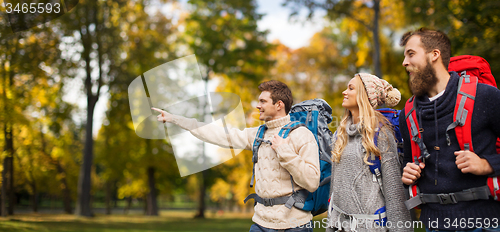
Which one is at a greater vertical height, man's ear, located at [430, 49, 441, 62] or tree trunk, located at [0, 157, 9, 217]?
man's ear, located at [430, 49, 441, 62]

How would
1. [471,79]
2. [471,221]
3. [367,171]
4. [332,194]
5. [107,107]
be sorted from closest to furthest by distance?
[471,221]
[471,79]
[367,171]
[332,194]
[107,107]

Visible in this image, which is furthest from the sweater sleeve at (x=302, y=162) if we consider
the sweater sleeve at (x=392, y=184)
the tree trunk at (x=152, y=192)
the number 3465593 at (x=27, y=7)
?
the tree trunk at (x=152, y=192)

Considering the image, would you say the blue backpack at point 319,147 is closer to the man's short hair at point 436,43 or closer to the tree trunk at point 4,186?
the man's short hair at point 436,43

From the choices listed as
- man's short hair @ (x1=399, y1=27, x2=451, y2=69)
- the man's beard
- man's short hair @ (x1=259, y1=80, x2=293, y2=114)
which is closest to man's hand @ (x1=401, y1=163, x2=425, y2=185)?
the man's beard

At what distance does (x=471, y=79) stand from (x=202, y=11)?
20.3 m

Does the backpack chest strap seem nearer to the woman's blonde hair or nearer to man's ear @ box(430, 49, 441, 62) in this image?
the woman's blonde hair

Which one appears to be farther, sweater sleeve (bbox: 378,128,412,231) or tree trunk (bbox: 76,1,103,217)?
tree trunk (bbox: 76,1,103,217)

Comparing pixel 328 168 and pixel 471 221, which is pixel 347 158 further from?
pixel 471 221

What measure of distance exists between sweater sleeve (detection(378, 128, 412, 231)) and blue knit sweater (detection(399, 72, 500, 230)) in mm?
176

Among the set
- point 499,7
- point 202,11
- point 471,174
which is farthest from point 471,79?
point 202,11

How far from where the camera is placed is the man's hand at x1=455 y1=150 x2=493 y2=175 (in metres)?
1.95

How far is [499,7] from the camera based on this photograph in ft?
35.0

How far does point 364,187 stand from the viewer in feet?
8.61

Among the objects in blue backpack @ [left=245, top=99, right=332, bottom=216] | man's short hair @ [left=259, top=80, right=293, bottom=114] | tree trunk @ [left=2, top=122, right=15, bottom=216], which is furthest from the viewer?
tree trunk @ [left=2, top=122, right=15, bottom=216]
